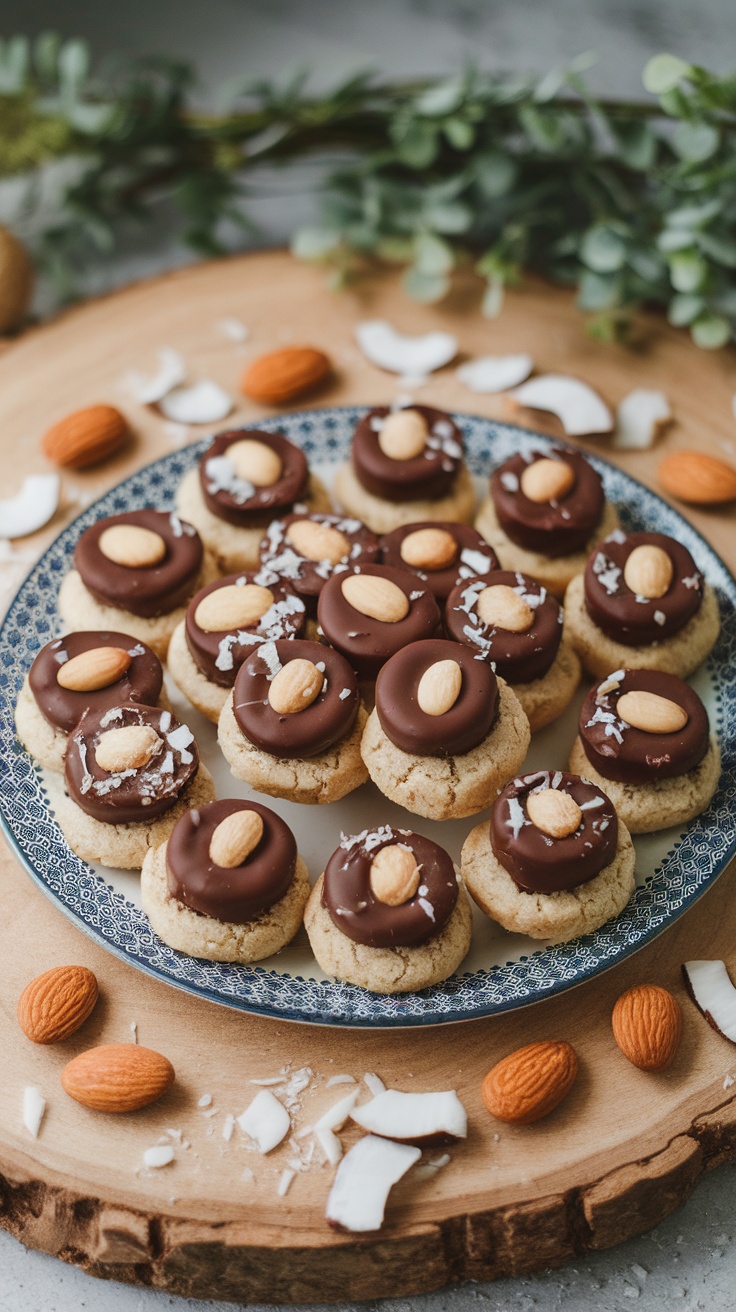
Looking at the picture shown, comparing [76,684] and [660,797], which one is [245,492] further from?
[660,797]

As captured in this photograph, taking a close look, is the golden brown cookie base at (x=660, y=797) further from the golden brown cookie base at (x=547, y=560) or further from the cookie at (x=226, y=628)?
the cookie at (x=226, y=628)

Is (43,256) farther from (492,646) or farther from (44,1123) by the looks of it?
(44,1123)

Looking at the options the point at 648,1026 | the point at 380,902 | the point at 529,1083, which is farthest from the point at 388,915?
the point at 648,1026

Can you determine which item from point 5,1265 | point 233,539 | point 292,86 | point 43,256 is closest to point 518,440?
point 233,539

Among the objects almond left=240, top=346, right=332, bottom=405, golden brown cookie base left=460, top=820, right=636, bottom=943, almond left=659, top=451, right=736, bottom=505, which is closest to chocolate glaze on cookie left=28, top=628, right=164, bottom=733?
golden brown cookie base left=460, top=820, right=636, bottom=943

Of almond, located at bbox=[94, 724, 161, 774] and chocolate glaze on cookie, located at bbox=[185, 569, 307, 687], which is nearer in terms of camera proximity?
almond, located at bbox=[94, 724, 161, 774]

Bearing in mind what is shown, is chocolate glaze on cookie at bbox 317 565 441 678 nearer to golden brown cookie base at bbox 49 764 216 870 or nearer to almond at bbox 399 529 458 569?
almond at bbox 399 529 458 569
